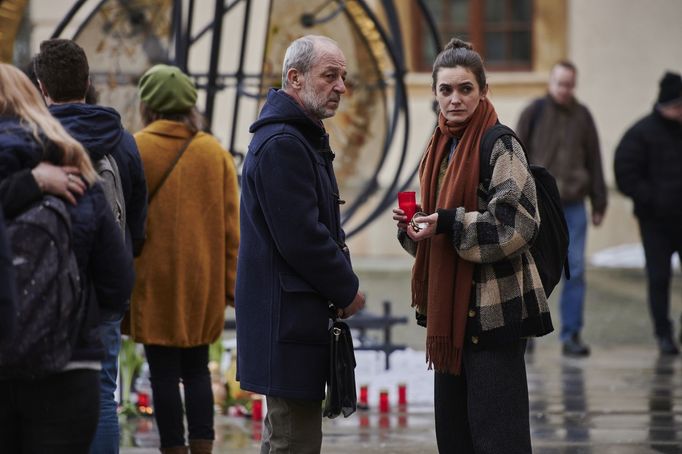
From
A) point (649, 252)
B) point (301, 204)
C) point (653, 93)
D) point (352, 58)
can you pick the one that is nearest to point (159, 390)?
point (301, 204)

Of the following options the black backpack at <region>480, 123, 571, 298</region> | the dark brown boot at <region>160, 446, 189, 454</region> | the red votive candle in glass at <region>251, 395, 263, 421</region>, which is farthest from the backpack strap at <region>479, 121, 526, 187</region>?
the red votive candle in glass at <region>251, 395, 263, 421</region>

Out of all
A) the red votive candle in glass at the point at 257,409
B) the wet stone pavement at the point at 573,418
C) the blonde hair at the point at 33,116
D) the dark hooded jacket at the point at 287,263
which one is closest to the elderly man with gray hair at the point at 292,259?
the dark hooded jacket at the point at 287,263

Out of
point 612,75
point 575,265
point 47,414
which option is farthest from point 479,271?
point 612,75

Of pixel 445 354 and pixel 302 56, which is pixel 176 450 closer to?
pixel 445 354

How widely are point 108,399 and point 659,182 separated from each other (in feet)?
18.1

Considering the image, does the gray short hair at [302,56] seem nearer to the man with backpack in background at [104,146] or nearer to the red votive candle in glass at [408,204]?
the red votive candle in glass at [408,204]

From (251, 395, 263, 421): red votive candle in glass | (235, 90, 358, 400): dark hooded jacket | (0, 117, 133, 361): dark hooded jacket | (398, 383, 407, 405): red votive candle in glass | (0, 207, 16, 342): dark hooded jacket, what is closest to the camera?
(0, 207, 16, 342): dark hooded jacket

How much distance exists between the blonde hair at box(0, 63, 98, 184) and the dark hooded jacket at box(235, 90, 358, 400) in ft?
2.40

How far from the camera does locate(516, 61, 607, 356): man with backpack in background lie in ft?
31.4

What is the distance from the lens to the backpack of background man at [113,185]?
16.7 feet

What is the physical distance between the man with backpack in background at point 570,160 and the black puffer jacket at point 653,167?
0.19 meters

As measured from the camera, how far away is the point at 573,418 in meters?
7.38

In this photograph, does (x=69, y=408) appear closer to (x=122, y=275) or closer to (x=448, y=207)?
(x=122, y=275)

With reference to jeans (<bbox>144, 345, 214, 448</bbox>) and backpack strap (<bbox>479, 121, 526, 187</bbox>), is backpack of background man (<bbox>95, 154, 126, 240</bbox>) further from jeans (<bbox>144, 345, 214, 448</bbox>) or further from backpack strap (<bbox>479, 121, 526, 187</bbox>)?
backpack strap (<bbox>479, 121, 526, 187</bbox>)
